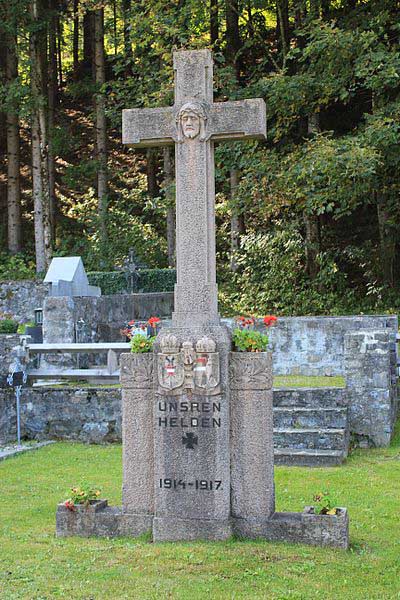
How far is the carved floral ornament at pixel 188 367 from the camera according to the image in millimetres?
6051

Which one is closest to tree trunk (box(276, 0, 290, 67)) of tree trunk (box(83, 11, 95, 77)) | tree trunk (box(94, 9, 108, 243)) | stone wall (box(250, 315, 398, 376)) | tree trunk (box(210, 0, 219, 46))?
tree trunk (box(210, 0, 219, 46))

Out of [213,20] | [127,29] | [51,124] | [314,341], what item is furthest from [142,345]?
[51,124]

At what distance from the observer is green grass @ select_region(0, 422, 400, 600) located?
4.98 metres

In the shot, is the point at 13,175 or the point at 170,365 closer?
the point at 170,365

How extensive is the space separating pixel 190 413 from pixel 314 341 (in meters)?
7.37

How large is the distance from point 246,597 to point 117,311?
12.7 meters

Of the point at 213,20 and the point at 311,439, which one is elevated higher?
the point at 213,20

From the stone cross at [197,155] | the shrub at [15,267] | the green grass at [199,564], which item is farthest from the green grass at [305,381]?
the shrub at [15,267]

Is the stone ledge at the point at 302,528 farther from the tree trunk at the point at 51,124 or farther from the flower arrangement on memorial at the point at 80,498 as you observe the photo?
→ the tree trunk at the point at 51,124

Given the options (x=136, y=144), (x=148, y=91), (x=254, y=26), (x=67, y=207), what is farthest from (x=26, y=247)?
(x=136, y=144)

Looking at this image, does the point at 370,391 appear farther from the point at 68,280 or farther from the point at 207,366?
the point at 68,280

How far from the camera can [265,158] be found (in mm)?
18172

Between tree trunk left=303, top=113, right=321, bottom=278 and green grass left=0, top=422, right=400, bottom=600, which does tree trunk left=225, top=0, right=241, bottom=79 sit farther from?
green grass left=0, top=422, right=400, bottom=600

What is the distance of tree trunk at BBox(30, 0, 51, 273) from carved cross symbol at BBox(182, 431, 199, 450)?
17264 mm
